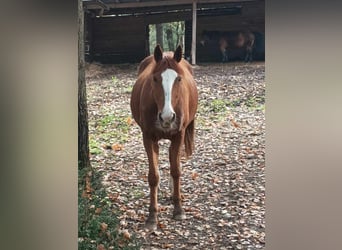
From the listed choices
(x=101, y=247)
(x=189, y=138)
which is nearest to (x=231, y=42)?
(x=189, y=138)

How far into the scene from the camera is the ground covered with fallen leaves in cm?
125

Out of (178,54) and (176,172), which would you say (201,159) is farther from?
(178,54)

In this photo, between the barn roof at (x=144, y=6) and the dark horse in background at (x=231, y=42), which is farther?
the barn roof at (x=144, y=6)

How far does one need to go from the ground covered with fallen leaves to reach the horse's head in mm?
90

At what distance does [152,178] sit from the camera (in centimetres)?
131

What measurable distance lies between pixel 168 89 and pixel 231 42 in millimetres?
274

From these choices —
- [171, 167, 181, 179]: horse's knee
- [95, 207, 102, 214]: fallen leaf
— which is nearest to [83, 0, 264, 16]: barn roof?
[171, 167, 181, 179]: horse's knee

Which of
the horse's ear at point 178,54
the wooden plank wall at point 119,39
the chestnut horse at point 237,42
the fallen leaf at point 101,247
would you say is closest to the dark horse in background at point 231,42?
the chestnut horse at point 237,42

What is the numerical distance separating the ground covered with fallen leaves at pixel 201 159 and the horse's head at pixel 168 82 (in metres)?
0.09

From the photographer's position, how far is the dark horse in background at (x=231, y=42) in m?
1.26

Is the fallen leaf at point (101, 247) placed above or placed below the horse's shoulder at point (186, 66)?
below

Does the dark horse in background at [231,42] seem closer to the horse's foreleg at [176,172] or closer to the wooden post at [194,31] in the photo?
the wooden post at [194,31]

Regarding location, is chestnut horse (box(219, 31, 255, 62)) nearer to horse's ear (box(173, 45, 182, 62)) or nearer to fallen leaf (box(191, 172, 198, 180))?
horse's ear (box(173, 45, 182, 62))
